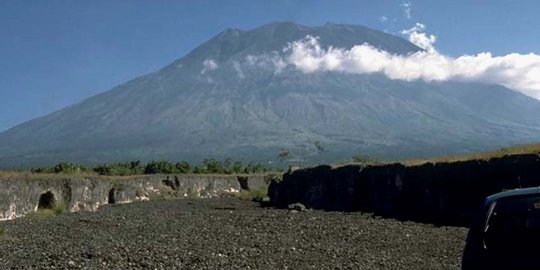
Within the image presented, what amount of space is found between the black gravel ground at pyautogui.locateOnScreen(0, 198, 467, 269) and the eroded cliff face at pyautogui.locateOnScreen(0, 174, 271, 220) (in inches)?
99.8

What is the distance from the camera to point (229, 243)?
22578 millimetres

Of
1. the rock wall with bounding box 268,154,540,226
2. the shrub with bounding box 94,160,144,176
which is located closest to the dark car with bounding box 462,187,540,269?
the rock wall with bounding box 268,154,540,226

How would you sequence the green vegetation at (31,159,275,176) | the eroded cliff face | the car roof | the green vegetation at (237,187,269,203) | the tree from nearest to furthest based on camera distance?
the car roof → the eroded cliff face → the green vegetation at (31,159,275,176) → the green vegetation at (237,187,269,203) → the tree

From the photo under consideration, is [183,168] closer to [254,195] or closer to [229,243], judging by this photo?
[254,195]

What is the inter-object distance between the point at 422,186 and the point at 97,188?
2315cm

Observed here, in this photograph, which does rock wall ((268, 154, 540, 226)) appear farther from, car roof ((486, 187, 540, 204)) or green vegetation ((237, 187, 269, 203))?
car roof ((486, 187, 540, 204))

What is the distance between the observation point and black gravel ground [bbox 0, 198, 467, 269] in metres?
17.9

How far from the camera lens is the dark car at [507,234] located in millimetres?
7488

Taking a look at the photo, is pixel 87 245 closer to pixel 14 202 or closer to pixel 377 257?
pixel 377 257

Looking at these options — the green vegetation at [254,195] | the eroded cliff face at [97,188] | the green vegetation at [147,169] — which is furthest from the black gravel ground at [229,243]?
the green vegetation at [147,169]

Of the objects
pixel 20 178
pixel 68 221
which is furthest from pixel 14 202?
pixel 68 221

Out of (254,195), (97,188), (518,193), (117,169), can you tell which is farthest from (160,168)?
(518,193)

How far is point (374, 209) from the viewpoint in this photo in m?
39.7

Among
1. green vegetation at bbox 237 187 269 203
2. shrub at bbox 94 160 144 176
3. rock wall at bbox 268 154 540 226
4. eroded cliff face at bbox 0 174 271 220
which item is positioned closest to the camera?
rock wall at bbox 268 154 540 226
